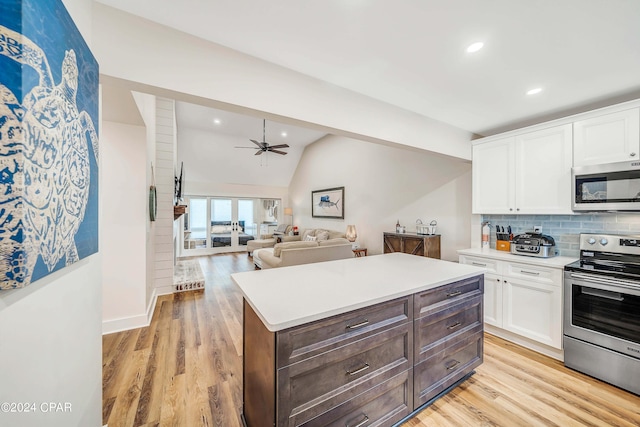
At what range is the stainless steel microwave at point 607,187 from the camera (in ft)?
7.09

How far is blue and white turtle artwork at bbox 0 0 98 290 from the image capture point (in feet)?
1.97

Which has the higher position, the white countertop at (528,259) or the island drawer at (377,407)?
the white countertop at (528,259)

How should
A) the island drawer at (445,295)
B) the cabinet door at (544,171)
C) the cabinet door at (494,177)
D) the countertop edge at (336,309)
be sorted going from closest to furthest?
the countertop edge at (336,309), the island drawer at (445,295), the cabinet door at (544,171), the cabinet door at (494,177)

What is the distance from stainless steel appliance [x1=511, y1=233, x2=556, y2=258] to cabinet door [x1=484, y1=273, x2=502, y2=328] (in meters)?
0.40

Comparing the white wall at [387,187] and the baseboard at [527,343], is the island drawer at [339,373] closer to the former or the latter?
the baseboard at [527,343]

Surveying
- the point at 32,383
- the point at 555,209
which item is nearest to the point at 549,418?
the point at 555,209

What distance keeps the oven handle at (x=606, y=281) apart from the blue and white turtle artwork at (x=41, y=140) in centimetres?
349

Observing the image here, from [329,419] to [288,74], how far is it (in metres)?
2.26

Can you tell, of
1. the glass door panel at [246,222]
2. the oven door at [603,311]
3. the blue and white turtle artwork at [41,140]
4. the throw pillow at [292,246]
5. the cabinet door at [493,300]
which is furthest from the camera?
the glass door panel at [246,222]

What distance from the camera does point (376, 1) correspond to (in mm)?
1320

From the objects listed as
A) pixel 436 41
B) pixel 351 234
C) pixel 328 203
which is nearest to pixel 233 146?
pixel 328 203

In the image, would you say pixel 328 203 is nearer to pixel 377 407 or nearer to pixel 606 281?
pixel 606 281

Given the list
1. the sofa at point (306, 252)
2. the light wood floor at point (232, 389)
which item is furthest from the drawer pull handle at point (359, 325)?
the sofa at point (306, 252)

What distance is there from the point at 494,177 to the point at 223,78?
3.19 metres
